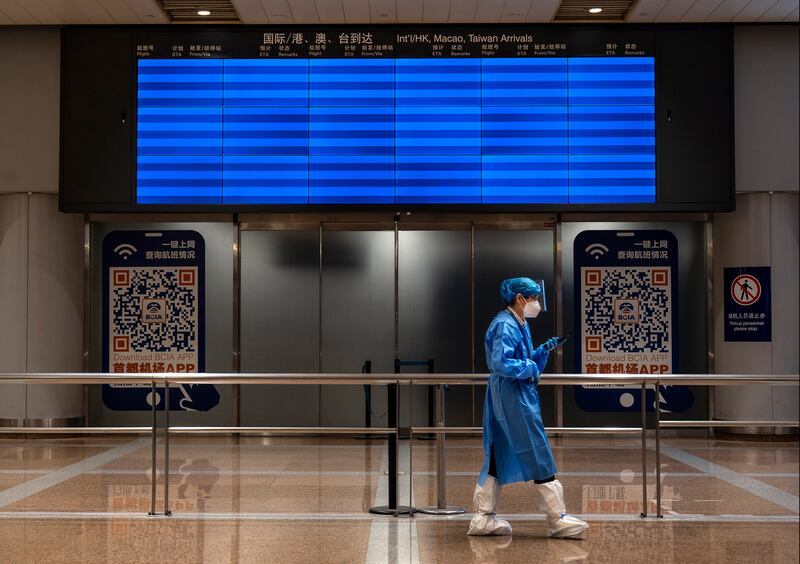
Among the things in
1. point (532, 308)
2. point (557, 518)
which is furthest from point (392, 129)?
point (557, 518)

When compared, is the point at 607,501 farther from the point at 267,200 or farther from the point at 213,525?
the point at 267,200

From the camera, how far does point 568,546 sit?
6.14m

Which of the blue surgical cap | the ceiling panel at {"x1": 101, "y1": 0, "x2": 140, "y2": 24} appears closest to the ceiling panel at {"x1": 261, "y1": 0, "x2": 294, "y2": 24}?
the ceiling panel at {"x1": 101, "y1": 0, "x2": 140, "y2": 24}

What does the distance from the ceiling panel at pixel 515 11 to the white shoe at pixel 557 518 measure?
571 cm

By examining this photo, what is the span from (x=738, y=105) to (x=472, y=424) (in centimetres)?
486

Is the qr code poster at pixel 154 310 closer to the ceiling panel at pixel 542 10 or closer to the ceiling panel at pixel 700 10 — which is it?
the ceiling panel at pixel 542 10

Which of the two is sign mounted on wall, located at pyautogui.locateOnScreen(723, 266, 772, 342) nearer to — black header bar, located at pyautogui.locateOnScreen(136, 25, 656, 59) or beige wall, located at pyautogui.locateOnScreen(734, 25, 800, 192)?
beige wall, located at pyautogui.locateOnScreen(734, 25, 800, 192)

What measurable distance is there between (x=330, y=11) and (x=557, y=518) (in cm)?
635

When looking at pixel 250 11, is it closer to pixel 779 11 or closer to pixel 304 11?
pixel 304 11

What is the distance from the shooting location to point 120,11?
1055 cm

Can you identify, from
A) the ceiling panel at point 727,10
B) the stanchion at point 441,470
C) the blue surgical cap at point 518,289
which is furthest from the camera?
the ceiling panel at point 727,10

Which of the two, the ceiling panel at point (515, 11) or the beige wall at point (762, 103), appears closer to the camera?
the ceiling panel at point (515, 11)

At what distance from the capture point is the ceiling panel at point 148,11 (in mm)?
10312

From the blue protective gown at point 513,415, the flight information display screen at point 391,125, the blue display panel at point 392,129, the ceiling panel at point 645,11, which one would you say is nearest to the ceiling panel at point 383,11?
the flight information display screen at point 391,125
